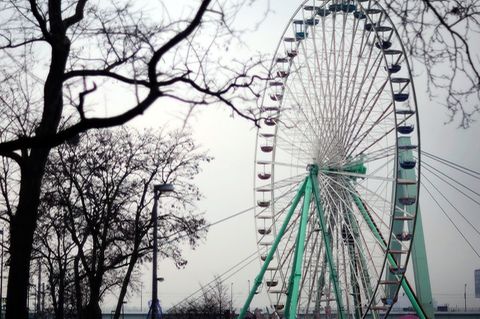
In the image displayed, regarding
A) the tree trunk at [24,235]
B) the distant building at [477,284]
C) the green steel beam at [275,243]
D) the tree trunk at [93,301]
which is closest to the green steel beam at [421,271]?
the green steel beam at [275,243]

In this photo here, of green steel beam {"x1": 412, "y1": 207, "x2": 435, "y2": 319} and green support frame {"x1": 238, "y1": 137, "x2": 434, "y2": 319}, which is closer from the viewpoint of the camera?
green support frame {"x1": 238, "y1": 137, "x2": 434, "y2": 319}

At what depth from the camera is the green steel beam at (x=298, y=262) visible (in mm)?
36344

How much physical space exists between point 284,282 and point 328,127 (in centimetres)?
773

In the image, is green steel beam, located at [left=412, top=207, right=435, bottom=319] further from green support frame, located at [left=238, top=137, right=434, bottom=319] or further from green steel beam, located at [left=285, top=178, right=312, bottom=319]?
green steel beam, located at [left=285, top=178, right=312, bottom=319]

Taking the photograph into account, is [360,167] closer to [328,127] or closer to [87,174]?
[328,127]

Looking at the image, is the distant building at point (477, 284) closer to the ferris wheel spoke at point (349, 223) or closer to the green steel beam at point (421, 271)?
the green steel beam at point (421, 271)

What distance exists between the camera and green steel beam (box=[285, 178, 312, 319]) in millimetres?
36344

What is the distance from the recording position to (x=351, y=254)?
3562cm


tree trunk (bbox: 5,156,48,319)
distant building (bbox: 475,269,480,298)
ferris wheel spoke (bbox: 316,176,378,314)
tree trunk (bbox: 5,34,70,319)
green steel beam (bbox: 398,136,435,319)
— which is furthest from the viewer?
distant building (bbox: 475,269,480,298)

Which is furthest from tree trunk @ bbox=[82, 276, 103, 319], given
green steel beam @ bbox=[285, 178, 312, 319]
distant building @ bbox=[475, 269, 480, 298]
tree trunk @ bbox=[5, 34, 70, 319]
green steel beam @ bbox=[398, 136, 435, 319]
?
distant building @ bbox=[475, 269, 480, 298]

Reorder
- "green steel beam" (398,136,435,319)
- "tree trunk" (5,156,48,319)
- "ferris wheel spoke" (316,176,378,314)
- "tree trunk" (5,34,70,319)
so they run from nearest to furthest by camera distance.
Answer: "tree trunk" (5,34,70,319) < "tree trunk" (5,156,48,319) < "ferris wheel spoke" (316,176,378,314) < "green steel beam" (398,136,435,319)

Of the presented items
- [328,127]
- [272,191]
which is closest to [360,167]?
[328,127]

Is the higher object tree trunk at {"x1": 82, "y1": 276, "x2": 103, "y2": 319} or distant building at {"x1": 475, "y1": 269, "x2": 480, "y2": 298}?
distant building at {"x1": 475, "y1": 269, "x2": 480, "y2": 298}

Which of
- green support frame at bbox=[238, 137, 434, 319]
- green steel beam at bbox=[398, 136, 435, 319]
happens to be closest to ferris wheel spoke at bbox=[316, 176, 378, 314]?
green support frame at bbox=[238, 137, 434, 319]
